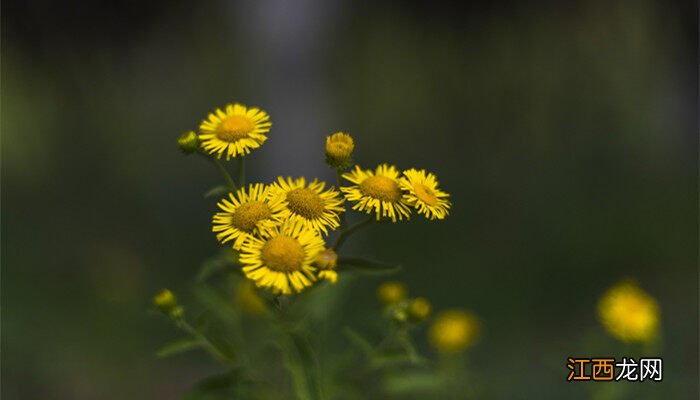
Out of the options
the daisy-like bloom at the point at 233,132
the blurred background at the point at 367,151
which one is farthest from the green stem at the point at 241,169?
A: the blurred background at the point at 367,151

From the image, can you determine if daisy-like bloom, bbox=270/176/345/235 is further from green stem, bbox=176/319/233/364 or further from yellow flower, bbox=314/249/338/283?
green stem, bbox=176/319/233/364

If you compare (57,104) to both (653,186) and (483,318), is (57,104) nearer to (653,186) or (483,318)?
(483,318)

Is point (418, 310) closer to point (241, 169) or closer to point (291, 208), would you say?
point (291, 208)

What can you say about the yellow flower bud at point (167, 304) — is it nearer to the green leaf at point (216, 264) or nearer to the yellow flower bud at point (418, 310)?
the green leaf at point (216, 264)

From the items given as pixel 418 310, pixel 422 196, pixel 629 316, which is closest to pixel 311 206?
pixel 422 196

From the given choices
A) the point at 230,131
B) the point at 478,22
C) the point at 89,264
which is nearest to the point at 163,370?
the point at 89,264

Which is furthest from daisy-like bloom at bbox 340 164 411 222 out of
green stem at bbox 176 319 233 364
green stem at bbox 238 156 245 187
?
green stem at bbox 176 319 233 364
